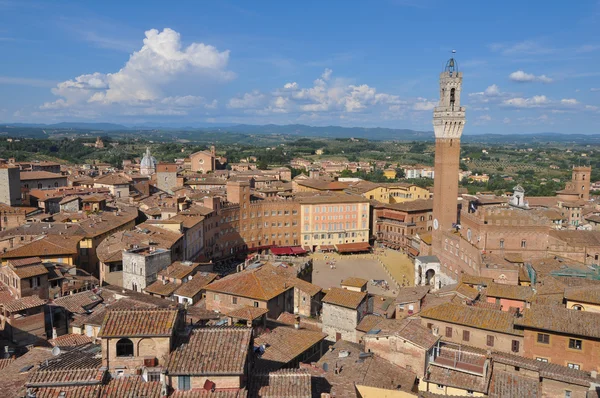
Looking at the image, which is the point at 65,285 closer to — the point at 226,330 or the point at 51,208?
the point at 226,330

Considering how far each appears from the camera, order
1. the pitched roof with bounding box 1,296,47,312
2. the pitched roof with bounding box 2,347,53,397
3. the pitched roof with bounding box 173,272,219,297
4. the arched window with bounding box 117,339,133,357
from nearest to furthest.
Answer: the arched window with bounding box 117,339,133,357
the pitched roof with bounding box 2,347,53,397
the pitched roof with bounding box 1,296,47,312
the pitched roof with bounding box 173,272,219,297

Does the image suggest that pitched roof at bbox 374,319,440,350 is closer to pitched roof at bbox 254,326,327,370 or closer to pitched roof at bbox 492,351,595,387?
pitched roof at bbox 492,351,595,387

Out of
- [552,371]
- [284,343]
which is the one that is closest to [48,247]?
[284,343]

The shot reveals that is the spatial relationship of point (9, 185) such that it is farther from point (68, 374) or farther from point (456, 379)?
point (456, 379)

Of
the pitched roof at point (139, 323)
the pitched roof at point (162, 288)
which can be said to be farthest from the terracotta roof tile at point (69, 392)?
the pitched roof at point (162, 288)

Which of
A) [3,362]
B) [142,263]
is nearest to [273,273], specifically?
[142,263]

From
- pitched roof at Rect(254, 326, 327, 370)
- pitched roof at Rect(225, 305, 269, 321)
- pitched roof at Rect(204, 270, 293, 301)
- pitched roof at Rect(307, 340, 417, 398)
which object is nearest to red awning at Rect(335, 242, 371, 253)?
pitched roof at Rect(204, 270, 293, 301)

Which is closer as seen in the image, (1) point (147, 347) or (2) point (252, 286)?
(1) point (147, 347)
